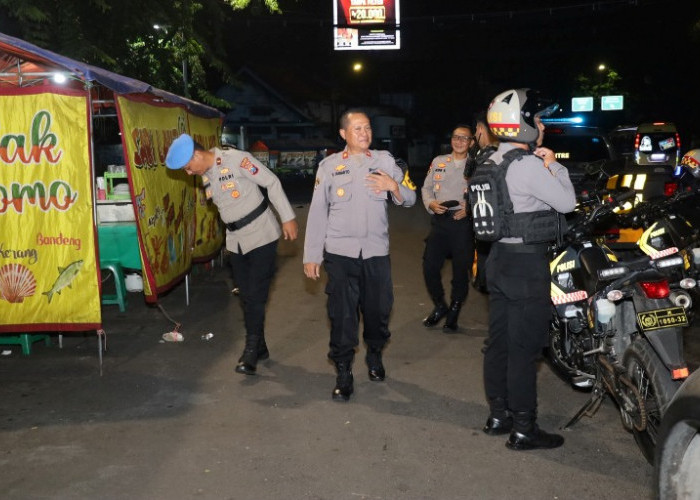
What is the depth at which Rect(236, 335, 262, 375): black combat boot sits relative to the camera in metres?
6.54

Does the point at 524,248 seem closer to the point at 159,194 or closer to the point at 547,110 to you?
the point at 547,110

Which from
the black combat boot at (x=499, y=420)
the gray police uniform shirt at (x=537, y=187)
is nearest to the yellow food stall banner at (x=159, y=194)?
the black combat boot at (x=499, y=420)

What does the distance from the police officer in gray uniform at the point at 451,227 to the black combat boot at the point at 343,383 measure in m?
2.16

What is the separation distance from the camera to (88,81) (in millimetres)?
6281

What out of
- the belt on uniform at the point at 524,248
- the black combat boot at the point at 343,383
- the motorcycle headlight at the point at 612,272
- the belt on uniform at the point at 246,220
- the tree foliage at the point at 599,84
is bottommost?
the black combat boot at the point at 343,383

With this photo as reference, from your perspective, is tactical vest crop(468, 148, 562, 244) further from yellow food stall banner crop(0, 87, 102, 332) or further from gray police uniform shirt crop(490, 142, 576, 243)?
yellow food stall banner crop(0, 87, 102, 332)

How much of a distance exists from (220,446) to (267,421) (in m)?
0.52

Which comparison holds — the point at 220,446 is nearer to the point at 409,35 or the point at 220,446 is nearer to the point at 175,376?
the point at 175,376

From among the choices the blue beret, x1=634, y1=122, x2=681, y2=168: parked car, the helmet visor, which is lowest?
the blue beret

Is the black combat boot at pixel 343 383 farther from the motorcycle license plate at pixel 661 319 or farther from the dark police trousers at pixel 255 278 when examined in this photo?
the motorcycle license plate at pixel 661 319

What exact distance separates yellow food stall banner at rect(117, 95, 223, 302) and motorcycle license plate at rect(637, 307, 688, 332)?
4.37m

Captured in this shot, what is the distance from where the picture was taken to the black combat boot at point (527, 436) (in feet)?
15.9

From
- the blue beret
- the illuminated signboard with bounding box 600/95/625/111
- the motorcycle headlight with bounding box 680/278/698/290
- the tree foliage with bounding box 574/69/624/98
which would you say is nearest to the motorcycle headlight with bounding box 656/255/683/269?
the motorcycle headlight with bounding box 680/278/698/290

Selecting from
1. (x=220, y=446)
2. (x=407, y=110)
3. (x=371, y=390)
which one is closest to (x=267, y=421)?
(x=220, y=446)
